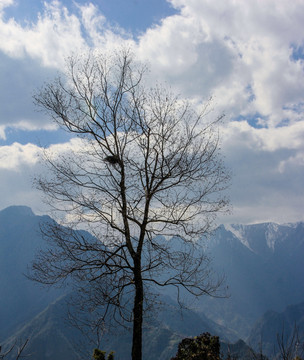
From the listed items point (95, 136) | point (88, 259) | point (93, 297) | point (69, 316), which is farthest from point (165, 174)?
point (69, 316)

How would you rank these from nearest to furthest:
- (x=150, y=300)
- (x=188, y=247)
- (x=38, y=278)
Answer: (x=38, y=278), (x=150, y=300), (x=188, y=247)

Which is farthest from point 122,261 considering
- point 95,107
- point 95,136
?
point 95,107

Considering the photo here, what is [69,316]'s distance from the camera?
9.41m

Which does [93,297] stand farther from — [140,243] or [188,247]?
[188,247]

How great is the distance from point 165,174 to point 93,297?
182 inches

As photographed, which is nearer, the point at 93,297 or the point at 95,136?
the point at 93,297

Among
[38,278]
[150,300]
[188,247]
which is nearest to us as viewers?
[38,278]

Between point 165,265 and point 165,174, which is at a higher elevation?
point 165,174

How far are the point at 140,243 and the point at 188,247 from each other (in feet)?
5.74

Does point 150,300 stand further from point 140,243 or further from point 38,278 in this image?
point 38,278

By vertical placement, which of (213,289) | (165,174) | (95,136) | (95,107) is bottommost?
(213,289)

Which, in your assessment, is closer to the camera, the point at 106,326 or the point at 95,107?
the point at 106,326

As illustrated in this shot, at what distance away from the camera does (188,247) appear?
10.8 meters

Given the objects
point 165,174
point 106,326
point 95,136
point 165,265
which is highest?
point 95,136
